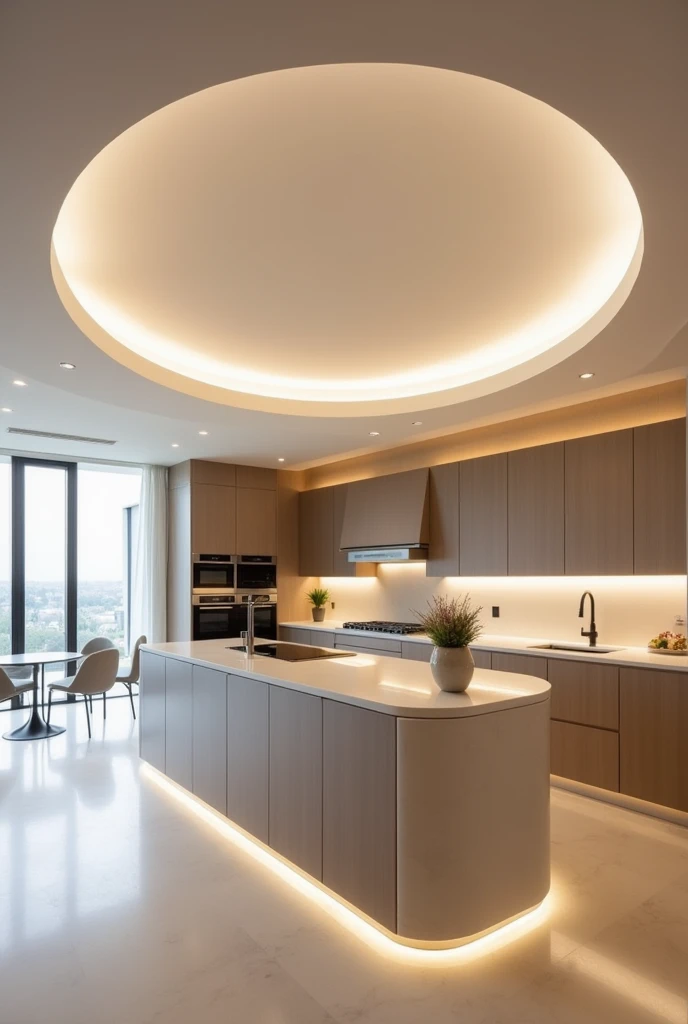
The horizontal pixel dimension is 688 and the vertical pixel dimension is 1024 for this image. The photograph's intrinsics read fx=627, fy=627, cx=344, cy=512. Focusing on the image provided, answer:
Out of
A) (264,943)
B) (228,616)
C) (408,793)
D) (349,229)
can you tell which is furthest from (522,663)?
(228,616)

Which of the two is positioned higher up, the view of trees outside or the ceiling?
the ceiling

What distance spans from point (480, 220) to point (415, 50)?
3.71 feet

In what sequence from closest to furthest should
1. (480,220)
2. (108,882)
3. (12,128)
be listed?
(12,128), (480,220), (108,882)

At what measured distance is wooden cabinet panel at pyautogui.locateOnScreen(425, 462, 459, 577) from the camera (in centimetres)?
545

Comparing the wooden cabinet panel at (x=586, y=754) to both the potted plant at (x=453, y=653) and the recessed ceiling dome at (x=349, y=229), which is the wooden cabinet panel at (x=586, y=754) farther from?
the recessed ceiling dome at (x=349, y=229)

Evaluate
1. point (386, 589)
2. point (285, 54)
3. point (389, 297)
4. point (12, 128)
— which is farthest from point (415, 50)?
point (386, 589)

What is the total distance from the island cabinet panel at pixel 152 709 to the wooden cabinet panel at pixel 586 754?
8.61 ft

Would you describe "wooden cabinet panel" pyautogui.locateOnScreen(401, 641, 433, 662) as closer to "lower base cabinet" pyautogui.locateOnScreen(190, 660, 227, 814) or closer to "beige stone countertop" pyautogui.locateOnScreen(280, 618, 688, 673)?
"beige stone countertop" pyautogui.locateOnScreen(280, 618, 688, 673)

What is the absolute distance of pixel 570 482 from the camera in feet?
14.8

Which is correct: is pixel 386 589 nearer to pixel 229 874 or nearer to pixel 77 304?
pixel 229 874

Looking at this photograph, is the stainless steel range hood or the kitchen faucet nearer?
the kitchen faucet

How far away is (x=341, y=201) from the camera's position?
2.46 metres

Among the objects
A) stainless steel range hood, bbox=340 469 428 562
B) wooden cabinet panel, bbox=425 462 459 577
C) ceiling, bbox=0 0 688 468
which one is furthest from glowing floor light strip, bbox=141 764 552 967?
stainless steel range hood, bbox=340 469 428 562

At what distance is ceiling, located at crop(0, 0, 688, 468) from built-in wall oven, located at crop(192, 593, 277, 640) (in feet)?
8.72
